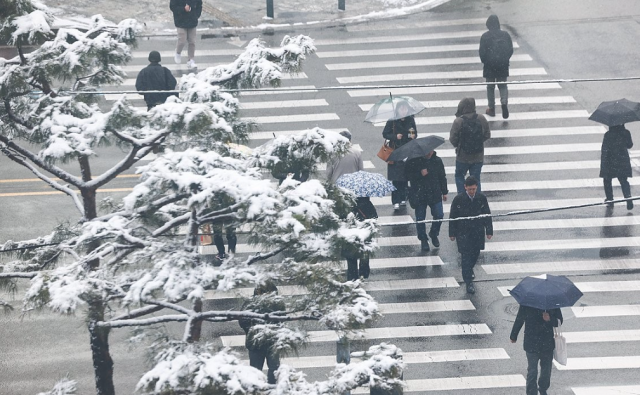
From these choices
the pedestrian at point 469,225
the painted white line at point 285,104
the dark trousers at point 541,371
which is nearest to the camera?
the dark trousers at point 541,371

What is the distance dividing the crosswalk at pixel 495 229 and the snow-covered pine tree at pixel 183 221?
1.98 feet

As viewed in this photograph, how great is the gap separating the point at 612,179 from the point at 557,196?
0.90m

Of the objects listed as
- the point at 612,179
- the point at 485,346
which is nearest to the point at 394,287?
the point at 485,346

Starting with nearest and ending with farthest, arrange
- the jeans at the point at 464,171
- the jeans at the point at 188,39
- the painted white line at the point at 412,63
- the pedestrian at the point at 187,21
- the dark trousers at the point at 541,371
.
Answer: the dark trousers at the point at 541,371 < the jeans at the point at 464,171 < the pedestrian at the point at 187,21 < the jeans at the point at 188,39 < the painted white line at the point at 412,63

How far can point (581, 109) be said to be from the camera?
18.7 metres

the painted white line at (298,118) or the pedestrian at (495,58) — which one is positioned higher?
the pedestrian at (495,58)

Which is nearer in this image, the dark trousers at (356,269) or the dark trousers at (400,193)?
the dark trousers at (356,269)

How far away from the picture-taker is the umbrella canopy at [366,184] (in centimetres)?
1290

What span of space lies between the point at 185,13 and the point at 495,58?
5.86 metres

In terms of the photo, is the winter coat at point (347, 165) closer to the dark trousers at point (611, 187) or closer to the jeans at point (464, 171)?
the jeans at point (464, 171)

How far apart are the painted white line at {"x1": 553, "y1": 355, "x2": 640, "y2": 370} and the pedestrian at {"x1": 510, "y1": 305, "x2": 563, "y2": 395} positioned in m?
0.96

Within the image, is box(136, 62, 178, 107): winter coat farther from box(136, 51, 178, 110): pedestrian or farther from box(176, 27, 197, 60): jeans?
box(176, 27, 197, 60): jeans

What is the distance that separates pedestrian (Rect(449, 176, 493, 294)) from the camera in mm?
13281

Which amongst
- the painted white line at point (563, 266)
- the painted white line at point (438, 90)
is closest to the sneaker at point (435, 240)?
the painted white line at point (563, 266)
